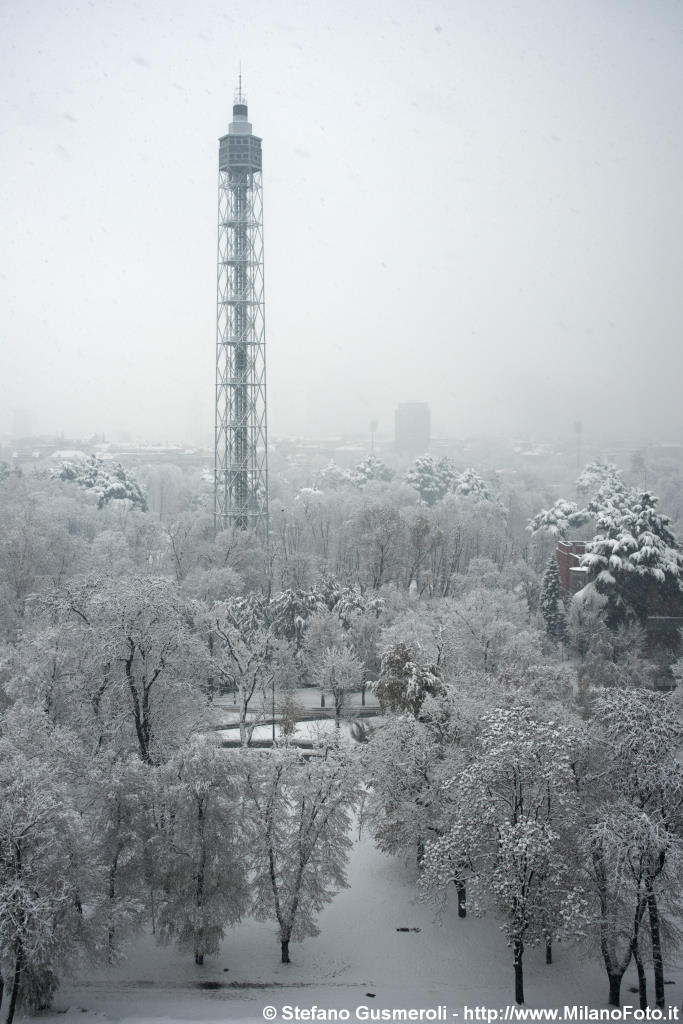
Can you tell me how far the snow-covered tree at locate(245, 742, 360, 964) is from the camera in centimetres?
1458

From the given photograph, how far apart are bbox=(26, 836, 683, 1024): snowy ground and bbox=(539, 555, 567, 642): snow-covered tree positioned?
19.6 m

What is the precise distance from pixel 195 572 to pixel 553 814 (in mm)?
23380

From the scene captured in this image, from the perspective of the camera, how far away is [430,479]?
236ft

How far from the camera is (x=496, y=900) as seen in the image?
44.0 feet

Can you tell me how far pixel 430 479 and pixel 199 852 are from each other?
5946 cm

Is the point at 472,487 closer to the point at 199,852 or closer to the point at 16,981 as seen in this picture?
the point at 199,852

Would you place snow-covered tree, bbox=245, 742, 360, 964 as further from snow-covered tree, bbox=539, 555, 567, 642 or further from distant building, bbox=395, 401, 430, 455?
distant building, bbox=395, 401, 430, 455

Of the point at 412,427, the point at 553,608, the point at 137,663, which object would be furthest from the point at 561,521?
the point at 412,427

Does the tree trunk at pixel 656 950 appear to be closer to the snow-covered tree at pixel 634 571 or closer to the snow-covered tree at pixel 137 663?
the snow-covered tree at pixel 137 663

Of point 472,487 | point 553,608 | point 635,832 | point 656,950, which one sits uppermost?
point 472,487

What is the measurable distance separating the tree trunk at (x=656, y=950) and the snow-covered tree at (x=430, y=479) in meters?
57.5

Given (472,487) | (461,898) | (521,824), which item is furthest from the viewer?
(472,487)

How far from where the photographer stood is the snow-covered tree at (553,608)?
34688 millimetres

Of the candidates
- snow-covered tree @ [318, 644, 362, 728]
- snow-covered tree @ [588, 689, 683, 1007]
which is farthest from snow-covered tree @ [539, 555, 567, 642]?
snow-covered tree @ [588, 689, 683, 1007]
